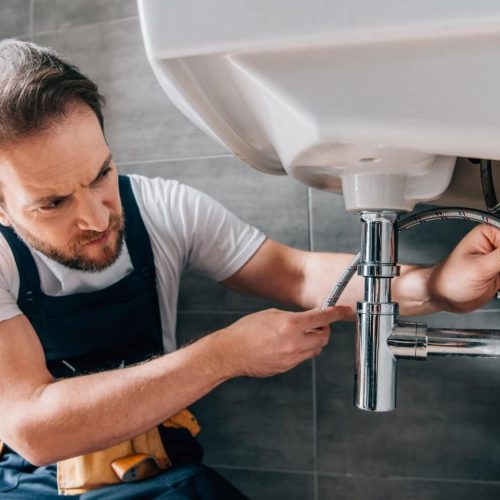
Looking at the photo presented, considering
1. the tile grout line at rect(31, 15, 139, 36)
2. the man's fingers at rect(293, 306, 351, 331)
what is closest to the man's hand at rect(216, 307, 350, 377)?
the man's fingers at rect(293, 306, 351, 331)

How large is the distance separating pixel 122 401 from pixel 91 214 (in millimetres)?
263

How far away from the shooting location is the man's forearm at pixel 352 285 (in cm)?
81

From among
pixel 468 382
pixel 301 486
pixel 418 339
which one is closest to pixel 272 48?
pixel 418 339

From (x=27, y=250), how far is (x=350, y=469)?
671 mm

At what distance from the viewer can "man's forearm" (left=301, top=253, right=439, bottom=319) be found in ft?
2.67

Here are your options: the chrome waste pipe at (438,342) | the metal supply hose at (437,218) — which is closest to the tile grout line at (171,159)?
the metal supply hose at (437,218)

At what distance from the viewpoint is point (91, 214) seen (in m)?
0.82

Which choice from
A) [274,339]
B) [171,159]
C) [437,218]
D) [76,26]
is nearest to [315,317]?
[274,339]

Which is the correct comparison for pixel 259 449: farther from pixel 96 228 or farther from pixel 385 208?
pixel 385 208

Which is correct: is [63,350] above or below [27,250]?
below

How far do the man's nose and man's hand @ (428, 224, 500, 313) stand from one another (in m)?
0.46

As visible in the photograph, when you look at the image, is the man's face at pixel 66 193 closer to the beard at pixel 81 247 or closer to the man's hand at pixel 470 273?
the beard at pixel 81 247

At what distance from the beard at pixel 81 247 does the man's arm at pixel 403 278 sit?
22 cm

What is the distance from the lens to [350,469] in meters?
1.06
